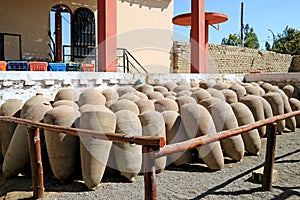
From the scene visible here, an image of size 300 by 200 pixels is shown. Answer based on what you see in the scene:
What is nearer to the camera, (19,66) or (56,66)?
(19,66)

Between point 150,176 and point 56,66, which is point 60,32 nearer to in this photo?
point 56,66

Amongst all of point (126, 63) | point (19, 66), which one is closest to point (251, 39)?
point (126, 63)

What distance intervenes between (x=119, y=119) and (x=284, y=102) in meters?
4.32

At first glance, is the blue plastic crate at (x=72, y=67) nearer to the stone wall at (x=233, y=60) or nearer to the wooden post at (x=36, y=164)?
the wooden post at (x=36, y=164)

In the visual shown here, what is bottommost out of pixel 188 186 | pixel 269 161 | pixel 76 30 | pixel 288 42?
pixel 188 186

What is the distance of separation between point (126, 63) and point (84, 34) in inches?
69.3

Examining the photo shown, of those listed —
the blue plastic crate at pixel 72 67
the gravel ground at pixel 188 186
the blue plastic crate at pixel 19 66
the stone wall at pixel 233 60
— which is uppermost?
the stone wall at pixel 233 60

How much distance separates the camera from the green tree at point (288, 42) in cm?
2988

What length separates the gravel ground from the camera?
334 cm

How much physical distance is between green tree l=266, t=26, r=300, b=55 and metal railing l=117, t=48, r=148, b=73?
22912 mm

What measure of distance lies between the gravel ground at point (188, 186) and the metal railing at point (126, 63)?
619 cm

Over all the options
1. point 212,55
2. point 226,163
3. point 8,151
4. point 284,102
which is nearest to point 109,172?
point 8,151

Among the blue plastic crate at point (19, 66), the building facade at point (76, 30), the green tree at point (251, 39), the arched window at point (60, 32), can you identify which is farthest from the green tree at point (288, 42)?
the blue plastic crate at point (19, 66)

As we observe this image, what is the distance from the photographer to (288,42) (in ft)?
103
